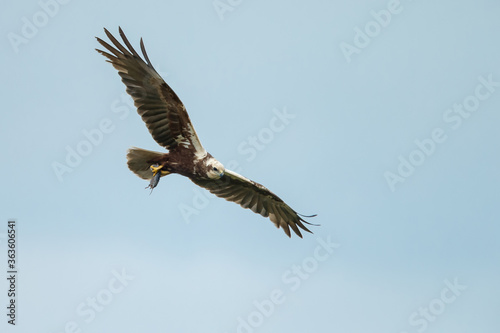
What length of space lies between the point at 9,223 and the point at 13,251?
2.65 feet

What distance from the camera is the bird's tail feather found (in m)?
22.8

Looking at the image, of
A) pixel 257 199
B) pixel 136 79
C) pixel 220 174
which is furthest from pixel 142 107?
pixel 257 199

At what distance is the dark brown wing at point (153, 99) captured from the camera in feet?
72.8

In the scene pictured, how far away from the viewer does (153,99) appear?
2241 centimetres

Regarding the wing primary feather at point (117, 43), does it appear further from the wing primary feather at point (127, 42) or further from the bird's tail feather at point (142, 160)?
the bird's tail feather at point (142, 160)

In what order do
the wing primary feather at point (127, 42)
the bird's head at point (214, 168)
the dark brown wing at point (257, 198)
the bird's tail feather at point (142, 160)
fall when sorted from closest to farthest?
the wing primary feather at point (127, 42) < the bird's head at point (214, 168) < the bird's tail feather at point (142, 160) < the dark brown wing at point (257, 198)

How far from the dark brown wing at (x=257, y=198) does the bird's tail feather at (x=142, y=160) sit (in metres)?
1.43

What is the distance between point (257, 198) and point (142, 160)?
350 centimetres

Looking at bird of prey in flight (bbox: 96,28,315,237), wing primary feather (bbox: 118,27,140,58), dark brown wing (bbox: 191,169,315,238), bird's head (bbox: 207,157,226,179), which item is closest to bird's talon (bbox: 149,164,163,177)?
bird of prey in flight (bbox: 96,28,315,237)

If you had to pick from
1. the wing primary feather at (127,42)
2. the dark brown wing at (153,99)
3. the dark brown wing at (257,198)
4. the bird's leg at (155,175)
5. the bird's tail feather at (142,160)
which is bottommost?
the dark brown wing at (257,198)

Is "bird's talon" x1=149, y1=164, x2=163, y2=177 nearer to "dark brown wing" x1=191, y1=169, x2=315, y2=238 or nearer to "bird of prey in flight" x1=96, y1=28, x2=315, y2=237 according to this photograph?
"bird of prey in flight" x1=96, y1=28, x2=315, y2=237

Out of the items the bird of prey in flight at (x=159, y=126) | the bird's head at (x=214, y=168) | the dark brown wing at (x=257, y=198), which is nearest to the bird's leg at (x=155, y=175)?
the bird of prey in flight at (x=159, y=126)

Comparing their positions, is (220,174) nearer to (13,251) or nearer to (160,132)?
(160,132)

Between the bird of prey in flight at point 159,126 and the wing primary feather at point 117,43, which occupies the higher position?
the wing primary feather at point 117,43
